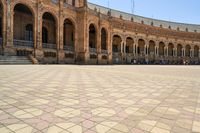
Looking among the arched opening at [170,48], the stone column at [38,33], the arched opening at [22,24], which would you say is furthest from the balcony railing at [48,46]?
the arched opening at [170,48]

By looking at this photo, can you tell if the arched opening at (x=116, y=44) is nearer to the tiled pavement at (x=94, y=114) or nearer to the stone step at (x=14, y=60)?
the stone step at (x=14, y=60)

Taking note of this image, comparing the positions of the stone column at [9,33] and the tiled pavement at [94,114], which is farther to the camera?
the stone column at [9,33]

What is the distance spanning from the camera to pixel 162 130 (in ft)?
9.98

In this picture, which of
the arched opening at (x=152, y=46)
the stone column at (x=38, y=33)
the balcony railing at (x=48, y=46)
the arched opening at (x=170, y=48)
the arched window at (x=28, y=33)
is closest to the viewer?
the stone column at (x=38, y=33)

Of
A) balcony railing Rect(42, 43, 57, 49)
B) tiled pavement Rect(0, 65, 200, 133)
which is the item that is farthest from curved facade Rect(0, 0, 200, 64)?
tiled pavement Rect(0, 65, 200, 133)

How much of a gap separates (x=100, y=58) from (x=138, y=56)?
19779mm

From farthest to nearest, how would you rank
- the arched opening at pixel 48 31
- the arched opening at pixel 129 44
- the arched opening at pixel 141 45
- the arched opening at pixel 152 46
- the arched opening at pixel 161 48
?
1. the arched opening at pixel 161 48
2. the arched opening at pixel 152 46
3. the arched opening at pixel 141 45
4. the arched opening at pixel 129 44
5. the arched opening at pixel 48 31

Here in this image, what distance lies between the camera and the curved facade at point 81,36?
80.2ft

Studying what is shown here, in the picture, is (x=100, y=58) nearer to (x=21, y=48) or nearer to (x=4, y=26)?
(x=21, y=48)

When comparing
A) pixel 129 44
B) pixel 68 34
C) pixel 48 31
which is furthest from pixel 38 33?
pixel 129 44

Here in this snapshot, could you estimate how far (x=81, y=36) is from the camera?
3153 centimetres

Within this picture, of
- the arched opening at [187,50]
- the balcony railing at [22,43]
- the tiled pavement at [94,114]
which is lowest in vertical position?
the tiled pavement at [94,114]

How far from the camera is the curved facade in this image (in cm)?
2445

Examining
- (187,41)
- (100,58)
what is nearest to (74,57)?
(100,58)
